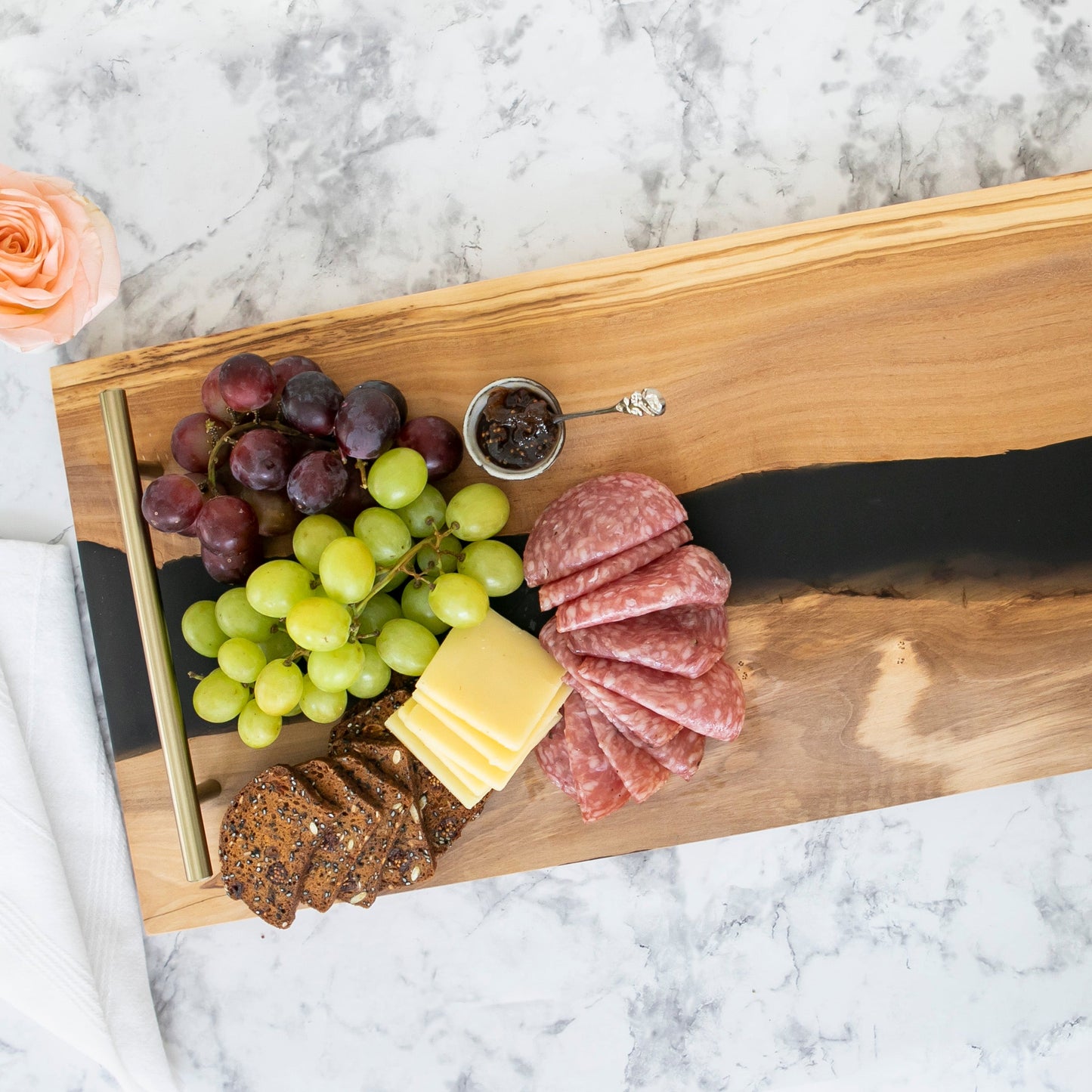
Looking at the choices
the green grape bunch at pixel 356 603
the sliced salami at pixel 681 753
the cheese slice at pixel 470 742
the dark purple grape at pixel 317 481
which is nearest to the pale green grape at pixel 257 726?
the green grape bunch at pixel 356 603

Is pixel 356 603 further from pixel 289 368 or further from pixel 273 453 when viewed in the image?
pixel 289 368

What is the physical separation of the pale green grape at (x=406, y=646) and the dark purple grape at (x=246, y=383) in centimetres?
37

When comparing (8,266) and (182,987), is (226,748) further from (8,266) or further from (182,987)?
(8,266)

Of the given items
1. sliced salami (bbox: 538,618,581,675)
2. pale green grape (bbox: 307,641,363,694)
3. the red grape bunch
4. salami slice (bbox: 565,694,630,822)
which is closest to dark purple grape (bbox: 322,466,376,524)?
the red grape bunch

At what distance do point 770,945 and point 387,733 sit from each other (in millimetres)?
795

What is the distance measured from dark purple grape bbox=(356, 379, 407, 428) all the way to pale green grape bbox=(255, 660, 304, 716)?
0.38 meters

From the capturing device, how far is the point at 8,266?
112 cm

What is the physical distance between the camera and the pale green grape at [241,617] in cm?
125

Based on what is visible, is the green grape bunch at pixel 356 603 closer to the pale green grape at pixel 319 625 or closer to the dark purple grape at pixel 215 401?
the pale green grape at pixel 319 625

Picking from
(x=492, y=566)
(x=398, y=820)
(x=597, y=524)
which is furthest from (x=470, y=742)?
(x=597, y=524)

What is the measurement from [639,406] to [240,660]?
2.25 feet

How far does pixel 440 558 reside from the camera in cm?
126

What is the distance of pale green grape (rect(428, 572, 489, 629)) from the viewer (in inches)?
46.4

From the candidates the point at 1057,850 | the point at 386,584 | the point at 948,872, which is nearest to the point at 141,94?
the point at 386,584
